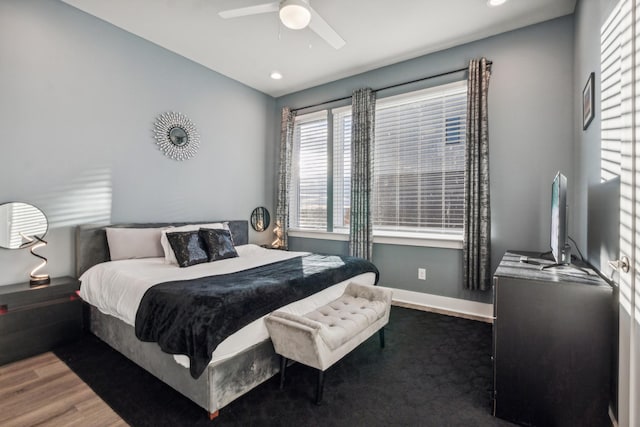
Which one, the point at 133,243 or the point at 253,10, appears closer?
the point at 253,10

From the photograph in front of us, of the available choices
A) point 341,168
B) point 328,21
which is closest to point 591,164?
point 328,21

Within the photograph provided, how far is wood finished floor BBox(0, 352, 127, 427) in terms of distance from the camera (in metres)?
1.71

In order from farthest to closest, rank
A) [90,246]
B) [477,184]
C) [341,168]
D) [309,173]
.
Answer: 1. [309,173]
2. [341,168]
3. [477,184]
4. [90,246]

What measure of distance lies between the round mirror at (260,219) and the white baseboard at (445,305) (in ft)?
7.50

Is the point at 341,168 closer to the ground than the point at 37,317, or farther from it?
farther from it

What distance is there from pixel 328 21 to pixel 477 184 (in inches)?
88.2

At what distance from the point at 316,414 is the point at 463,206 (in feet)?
8.58

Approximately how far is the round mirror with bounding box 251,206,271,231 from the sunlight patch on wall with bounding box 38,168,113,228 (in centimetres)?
199

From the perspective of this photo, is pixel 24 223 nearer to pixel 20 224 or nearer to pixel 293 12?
pixel 20 224

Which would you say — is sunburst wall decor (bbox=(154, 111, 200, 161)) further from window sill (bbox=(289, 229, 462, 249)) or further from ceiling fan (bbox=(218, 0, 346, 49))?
window sill (bbox=(289, 229, 462, 249))

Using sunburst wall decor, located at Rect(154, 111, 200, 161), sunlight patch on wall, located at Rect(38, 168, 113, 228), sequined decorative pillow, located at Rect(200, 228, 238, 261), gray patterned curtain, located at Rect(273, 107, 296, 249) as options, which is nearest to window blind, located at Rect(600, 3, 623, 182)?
sequined decorative pillow, located at Rect(200, 228, 238, 261)

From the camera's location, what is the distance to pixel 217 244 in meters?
3.18

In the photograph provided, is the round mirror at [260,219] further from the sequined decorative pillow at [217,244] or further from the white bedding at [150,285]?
the white bedding at [150,285]

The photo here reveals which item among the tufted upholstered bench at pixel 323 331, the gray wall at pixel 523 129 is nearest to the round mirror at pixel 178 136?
the tufted upholstered bench at pixel 323 331
